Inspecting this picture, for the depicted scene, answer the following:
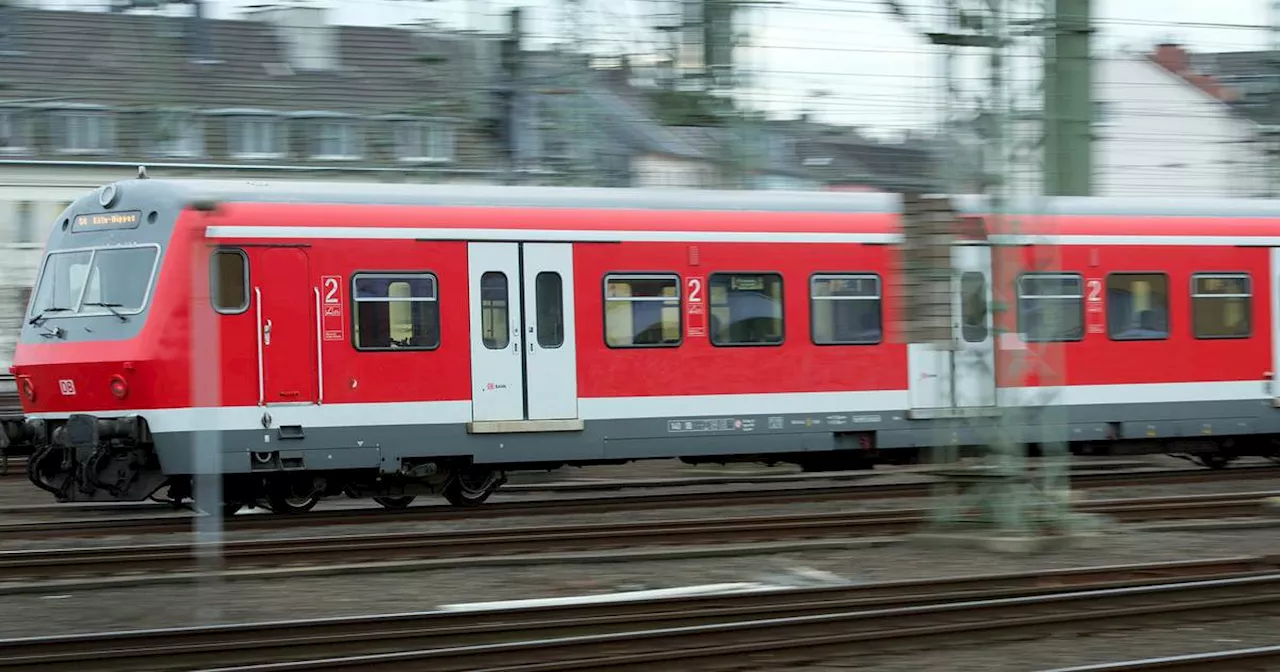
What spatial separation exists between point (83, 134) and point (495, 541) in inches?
1422

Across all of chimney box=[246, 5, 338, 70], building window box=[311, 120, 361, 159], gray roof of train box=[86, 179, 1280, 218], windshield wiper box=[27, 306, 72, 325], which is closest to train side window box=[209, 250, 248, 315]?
gray roof of train box=[86, 179, 1280, 218]

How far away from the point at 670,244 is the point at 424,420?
9.86 feet

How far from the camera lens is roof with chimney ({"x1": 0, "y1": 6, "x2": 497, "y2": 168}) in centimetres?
1506

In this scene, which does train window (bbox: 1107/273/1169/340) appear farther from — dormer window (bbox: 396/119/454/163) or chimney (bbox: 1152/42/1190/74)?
dormer window (bbox: 396/119/454/163)

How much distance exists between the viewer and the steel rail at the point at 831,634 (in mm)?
7281

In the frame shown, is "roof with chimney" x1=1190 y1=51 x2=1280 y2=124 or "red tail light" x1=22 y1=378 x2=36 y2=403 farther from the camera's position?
"roof with chimney" x1=1190 y1=51 x2=1280 y2=124

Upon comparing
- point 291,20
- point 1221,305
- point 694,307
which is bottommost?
point 1221,305

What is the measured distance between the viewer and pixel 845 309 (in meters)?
15.7

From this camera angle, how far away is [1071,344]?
16.5 meters

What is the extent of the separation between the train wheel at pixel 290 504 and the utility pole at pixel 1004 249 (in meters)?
6.44

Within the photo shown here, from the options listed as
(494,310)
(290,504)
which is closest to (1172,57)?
(494,310)

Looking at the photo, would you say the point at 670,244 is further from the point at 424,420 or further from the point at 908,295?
the point at 908,295

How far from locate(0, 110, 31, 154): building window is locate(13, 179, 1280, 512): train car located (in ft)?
98.5

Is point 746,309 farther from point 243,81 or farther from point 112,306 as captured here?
point 243,81
